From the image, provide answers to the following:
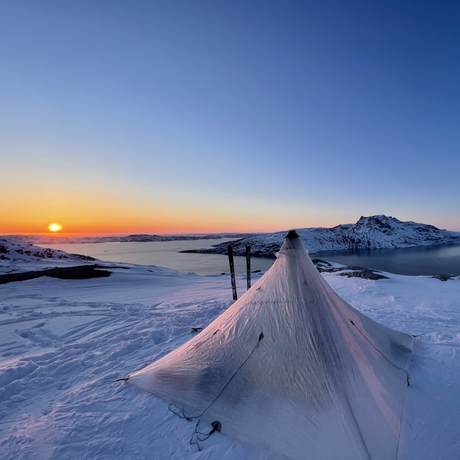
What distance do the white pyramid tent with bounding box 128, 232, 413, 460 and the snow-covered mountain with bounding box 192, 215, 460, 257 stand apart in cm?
10285

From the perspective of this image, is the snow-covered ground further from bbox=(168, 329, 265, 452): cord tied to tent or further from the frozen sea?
the frozen sea

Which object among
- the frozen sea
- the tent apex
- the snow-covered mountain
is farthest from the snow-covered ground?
the snow-covered mountain

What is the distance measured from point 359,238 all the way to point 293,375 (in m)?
163

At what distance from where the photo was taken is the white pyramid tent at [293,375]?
3.32 metres

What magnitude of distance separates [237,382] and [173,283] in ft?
59.5

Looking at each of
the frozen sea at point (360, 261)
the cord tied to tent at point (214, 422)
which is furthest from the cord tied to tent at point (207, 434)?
the frozen sea at point (360, 261)

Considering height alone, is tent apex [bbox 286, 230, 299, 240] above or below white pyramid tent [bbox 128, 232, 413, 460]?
above

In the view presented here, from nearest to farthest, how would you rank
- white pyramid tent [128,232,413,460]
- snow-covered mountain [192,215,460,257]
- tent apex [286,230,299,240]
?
white pyramid tent [128,232,413,460] → tent apex [286,230,299,240] → snow-covered mountain [192,215,460,257]

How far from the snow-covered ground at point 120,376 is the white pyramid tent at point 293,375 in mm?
354

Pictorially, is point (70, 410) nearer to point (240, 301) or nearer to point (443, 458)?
point (240, 301)

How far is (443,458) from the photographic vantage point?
11.1 feet

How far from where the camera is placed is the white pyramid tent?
3320 mm

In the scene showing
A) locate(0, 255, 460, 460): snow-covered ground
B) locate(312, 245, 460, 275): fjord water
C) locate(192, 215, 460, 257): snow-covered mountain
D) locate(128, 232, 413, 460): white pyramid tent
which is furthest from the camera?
locate(192, 215, 460, 257): snow-covered mountain

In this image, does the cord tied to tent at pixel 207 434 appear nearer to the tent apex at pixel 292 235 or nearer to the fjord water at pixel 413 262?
the tent apex at pixel 292 235
